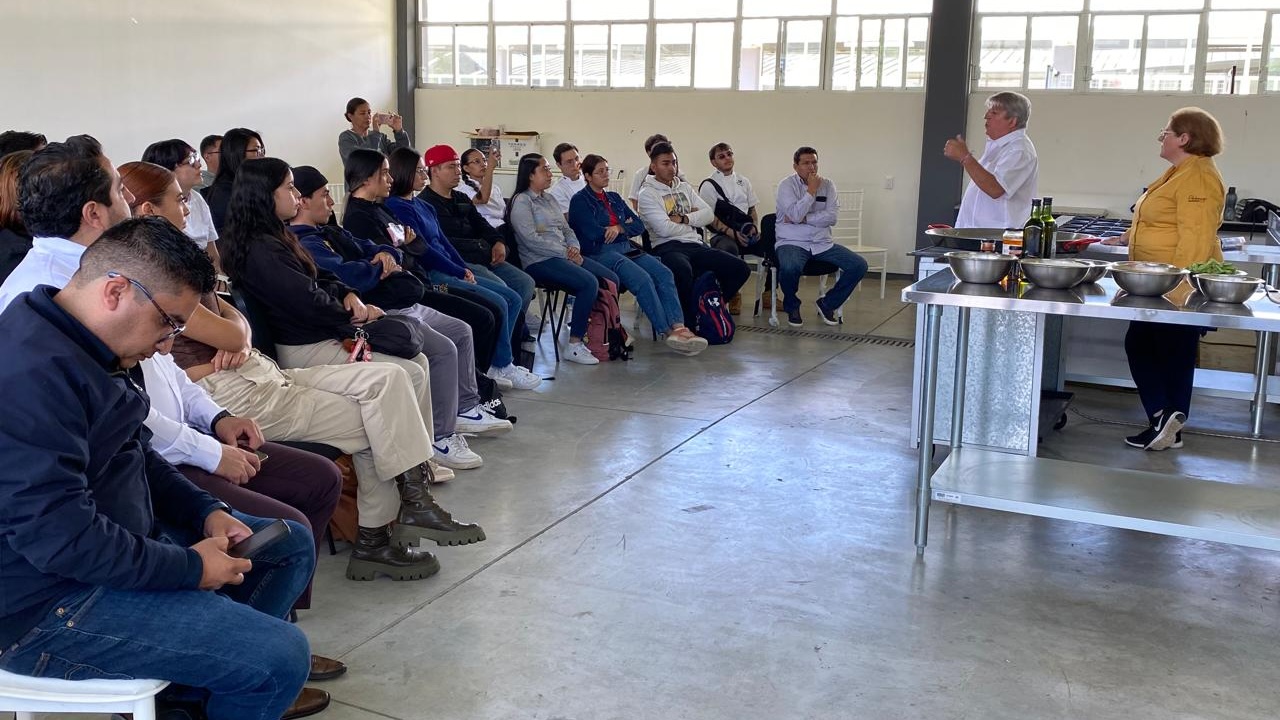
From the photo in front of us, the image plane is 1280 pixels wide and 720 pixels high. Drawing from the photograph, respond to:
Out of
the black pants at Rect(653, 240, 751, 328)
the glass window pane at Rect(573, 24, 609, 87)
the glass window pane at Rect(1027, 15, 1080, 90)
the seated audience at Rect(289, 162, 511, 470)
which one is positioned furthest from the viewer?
the glass window pane at Rect(573, 24, 609, 87)

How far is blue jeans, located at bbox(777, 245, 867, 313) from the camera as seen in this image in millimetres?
7387

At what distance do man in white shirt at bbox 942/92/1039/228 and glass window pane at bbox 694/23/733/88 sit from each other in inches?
215

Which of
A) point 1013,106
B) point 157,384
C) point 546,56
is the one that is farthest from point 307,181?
point 546,56

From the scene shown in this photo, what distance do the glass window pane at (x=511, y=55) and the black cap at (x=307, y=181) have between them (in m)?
7.60

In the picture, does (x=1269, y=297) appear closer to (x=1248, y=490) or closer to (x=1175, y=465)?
(x=1248, y=490)

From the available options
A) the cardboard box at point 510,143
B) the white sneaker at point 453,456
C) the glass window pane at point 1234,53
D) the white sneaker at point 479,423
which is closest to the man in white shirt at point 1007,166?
the white sneaker at point 479,423

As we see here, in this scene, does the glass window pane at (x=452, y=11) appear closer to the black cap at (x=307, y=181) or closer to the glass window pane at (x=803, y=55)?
the glass window pane at (x=803, y=55)

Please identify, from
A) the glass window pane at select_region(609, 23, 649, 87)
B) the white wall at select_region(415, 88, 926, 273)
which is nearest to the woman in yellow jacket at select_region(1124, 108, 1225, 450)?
the white wall at select_region(415, 88, 926, 273)

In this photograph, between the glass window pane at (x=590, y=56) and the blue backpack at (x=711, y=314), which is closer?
the blue backpack at (x=711, y=314)

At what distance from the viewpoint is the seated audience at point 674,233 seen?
7047 millimetres

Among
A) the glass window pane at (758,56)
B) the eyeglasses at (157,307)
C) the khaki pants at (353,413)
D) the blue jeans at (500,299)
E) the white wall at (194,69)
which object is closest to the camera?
the eyeglasses at (157,307)

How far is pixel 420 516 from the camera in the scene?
3.19m

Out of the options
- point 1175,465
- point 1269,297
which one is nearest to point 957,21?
point 1175,465

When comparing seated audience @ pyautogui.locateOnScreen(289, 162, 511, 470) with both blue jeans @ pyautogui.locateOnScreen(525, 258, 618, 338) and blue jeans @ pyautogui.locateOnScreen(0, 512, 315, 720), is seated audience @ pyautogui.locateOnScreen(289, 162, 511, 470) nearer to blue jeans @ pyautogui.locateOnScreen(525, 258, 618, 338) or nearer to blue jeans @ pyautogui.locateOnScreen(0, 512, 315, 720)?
blue jeans @ pyautogui.locateOnScreen(525, 258, 618, 338)
